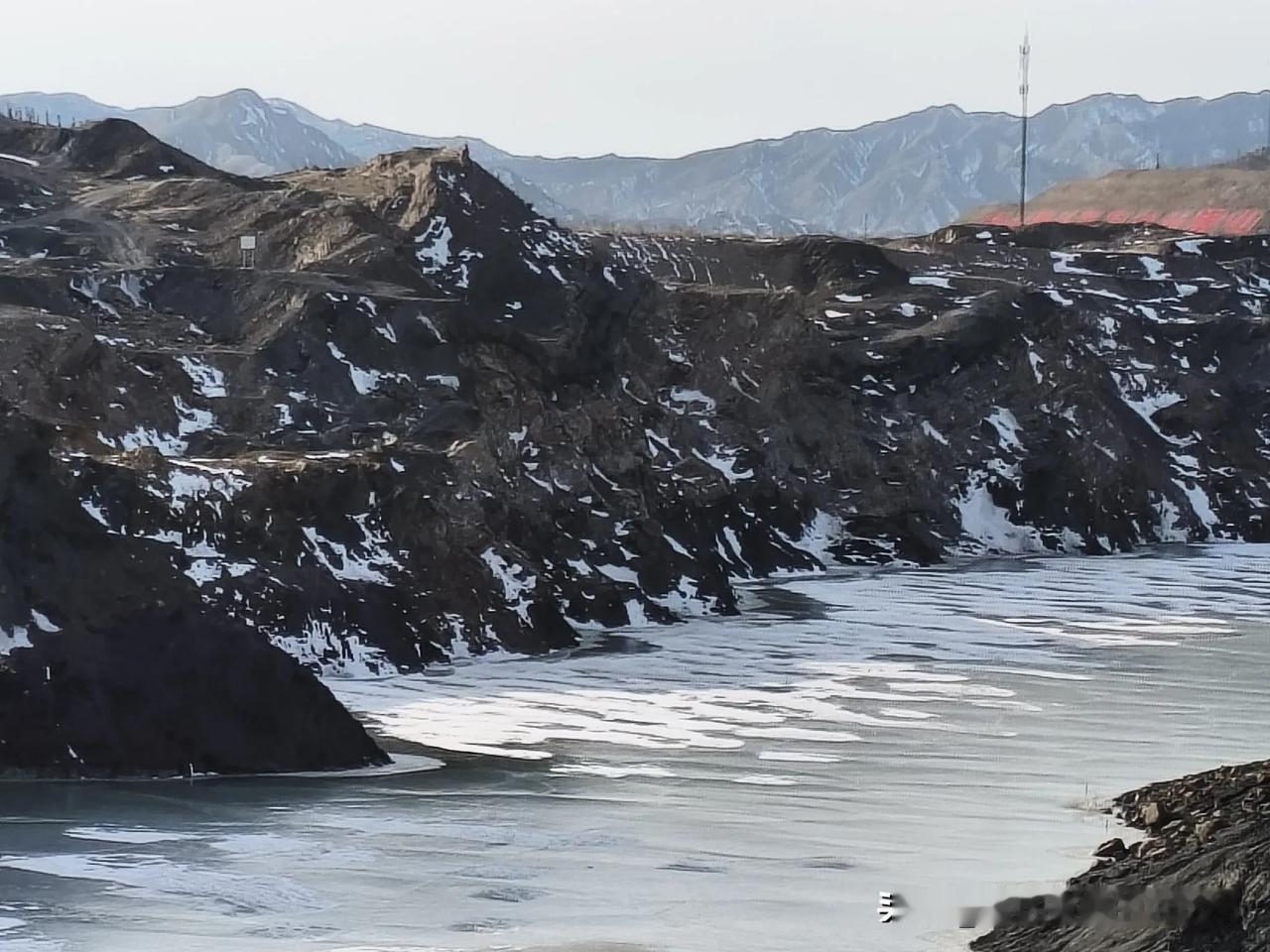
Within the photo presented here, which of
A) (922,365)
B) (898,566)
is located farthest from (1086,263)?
(898,566)

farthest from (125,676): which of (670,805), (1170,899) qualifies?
(1170,899)

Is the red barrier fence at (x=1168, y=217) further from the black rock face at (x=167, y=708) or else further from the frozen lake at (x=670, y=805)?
the black rock face at (x=167, y=708)

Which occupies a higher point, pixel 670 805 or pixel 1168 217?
pixel 1168 217

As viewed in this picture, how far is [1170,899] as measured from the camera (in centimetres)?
1955

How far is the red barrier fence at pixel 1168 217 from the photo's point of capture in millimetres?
135125

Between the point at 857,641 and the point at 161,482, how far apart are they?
1338cm

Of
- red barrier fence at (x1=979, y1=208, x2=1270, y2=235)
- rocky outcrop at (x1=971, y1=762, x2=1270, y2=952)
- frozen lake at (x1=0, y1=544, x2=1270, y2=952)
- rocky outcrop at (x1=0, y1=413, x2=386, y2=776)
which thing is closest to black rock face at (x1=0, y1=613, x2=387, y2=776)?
rocky outcrop at (x1=0, y1=413, x2=386, y2=776)

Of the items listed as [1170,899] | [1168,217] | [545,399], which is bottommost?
[1170,899]

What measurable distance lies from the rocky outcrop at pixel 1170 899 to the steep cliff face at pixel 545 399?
13.9 meters

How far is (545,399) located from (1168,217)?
3742 inches

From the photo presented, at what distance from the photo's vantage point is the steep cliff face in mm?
44062

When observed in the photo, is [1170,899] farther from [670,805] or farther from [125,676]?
[125,676]

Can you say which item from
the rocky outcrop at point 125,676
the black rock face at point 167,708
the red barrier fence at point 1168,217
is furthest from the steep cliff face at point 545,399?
the red barrier fence at point 1168,217

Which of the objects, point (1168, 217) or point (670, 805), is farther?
point (1168, 217)
